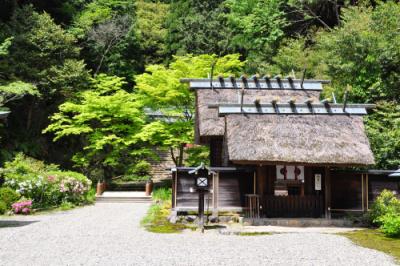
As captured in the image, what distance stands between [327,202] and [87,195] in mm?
13356

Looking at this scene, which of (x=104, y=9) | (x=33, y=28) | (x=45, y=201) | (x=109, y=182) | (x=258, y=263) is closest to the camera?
(x=258, y=263)

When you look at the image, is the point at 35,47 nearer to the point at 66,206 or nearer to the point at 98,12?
the point at 98,12

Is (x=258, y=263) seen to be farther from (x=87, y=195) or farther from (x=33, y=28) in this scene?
(x=33, y=28)

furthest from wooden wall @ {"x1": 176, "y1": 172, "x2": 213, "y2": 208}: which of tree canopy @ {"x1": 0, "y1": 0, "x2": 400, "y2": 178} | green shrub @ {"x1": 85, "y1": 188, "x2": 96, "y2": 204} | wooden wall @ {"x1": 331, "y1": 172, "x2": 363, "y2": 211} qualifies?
green shrub @ {"x1": 85, "y1": 188, "x2": 96, "y2": 204}

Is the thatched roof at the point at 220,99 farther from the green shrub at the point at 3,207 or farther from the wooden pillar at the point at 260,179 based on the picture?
the green shrub at the point at 3,207

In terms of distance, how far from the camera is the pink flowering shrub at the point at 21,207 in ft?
55.4

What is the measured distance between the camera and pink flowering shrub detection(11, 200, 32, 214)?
1689 centimetres

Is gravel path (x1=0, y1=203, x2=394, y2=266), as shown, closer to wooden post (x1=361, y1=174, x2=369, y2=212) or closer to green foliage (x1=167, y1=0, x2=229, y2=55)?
wooden post (x1=361, y1=174, x2=369, y2=212)

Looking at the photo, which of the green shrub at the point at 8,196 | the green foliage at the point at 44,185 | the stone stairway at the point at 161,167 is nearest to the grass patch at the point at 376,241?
the green shrub at the point at 8,196

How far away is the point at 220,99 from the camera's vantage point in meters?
18.3

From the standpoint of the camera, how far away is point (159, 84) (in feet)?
77.4

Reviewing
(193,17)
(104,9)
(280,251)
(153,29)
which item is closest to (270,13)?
(193,17)

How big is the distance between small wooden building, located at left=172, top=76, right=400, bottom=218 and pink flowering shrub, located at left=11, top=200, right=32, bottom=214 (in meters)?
5.84

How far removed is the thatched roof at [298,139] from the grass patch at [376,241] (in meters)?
2.15
